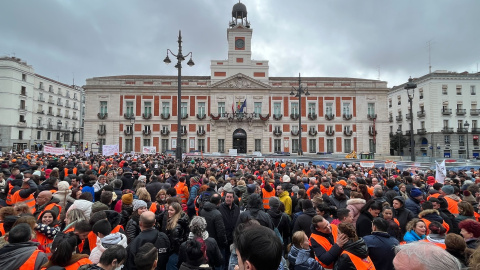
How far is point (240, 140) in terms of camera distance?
39.7 metres

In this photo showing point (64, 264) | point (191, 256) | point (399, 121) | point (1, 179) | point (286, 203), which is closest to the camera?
point (64, 264)

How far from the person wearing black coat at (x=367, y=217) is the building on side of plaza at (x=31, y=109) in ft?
133

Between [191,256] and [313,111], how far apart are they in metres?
39.2

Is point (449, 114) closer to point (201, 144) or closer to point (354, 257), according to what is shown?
point (201, 144)

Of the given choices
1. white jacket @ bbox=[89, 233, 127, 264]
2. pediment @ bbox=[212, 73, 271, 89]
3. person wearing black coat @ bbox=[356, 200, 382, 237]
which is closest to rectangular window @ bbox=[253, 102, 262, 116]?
pediment @ bbox=[212, 73, 271, 89]

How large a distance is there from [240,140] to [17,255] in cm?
3720

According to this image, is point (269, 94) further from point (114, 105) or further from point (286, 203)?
point (286, 203)

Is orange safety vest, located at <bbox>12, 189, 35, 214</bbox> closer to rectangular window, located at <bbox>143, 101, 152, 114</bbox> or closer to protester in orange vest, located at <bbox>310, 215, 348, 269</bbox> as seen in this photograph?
protester in orange vest, located at <bbox>310, 215, 348, 269</bbox>

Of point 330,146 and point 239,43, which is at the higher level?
point 239,43

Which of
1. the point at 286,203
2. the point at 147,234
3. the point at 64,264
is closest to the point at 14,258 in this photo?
the point at 64,264

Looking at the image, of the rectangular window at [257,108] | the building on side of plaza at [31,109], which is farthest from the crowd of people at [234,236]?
the building on side of plaza at [31,109]

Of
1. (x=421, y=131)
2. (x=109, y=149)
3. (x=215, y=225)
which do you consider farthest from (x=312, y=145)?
(x=215, y=225)

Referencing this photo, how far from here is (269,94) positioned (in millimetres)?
39938

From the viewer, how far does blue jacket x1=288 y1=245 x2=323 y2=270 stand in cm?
292
